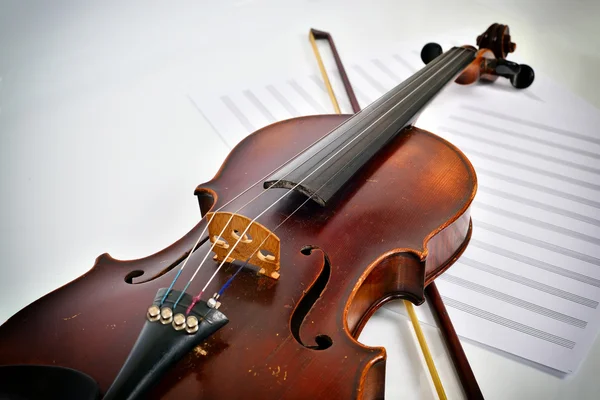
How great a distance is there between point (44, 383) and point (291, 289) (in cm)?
45

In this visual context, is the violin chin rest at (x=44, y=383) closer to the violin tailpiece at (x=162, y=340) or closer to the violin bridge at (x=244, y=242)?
the violin tailpiece at (x=162, y=340)

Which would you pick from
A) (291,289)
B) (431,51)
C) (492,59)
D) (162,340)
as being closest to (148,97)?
(431,51)

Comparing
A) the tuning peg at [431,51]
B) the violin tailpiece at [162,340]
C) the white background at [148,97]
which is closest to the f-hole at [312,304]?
the violin tailpiece at [162,340]

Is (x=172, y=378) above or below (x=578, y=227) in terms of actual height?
above

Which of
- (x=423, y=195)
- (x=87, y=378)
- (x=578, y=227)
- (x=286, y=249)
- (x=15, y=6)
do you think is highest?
(x=15, y=6)

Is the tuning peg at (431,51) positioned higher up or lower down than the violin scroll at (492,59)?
higher up

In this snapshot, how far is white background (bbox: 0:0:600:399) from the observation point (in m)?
1.62

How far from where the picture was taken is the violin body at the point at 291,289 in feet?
3.32

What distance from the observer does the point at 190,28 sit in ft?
9.46

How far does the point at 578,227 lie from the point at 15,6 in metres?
2.31

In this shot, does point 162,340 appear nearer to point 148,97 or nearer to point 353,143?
point 353,143

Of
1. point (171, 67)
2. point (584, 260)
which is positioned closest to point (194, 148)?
point (171, 67)

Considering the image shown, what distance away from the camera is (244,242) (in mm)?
1190

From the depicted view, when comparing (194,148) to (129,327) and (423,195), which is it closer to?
(423,195)
